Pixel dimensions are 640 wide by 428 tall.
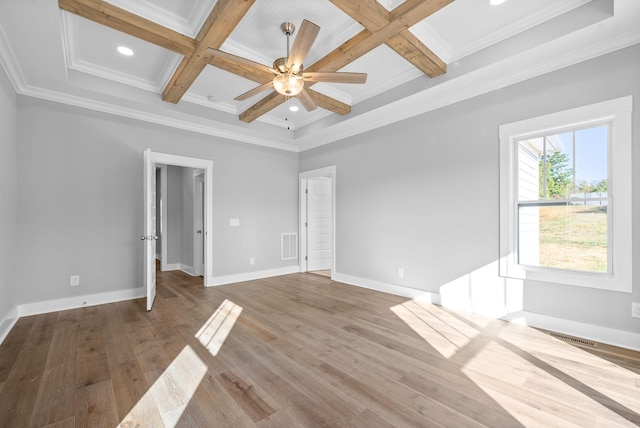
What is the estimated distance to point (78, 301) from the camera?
12.3ft

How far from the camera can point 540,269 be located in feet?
9.95

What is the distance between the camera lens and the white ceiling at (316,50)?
2.46 m

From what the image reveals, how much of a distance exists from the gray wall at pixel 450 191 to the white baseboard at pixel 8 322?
4.37m

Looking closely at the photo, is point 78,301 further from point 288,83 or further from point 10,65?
point 288,83

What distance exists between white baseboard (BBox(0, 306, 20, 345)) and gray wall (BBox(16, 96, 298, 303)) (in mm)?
202

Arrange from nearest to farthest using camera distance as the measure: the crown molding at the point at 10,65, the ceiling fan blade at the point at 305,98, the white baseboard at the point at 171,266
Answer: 1. the crown molding at the point at 10,65
2. the ceiling fan blade at the point at 305,98
3. the white baseboard at the point at 171,266

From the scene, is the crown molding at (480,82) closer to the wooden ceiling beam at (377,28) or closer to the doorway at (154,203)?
the wooden ceiling beam at (377,28)

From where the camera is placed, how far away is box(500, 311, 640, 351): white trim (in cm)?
248

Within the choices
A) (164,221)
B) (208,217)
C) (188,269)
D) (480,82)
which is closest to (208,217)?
(208,217)

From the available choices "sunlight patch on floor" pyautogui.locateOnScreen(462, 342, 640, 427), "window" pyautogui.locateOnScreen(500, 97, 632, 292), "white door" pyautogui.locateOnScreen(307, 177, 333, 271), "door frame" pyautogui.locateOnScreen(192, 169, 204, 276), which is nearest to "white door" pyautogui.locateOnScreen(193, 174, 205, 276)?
"door frame" pyautogui.locateOnScreen(192, 169, 204, 276)

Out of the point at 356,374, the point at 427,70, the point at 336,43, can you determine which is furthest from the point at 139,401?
the point at 427,70

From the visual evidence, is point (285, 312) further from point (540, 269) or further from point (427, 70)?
point (427, 70)

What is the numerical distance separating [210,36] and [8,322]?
12.2 ft

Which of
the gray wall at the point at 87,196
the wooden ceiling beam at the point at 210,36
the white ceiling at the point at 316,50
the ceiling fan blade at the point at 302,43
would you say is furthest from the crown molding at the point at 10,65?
the ceiling fan blade at the point at 302,43
